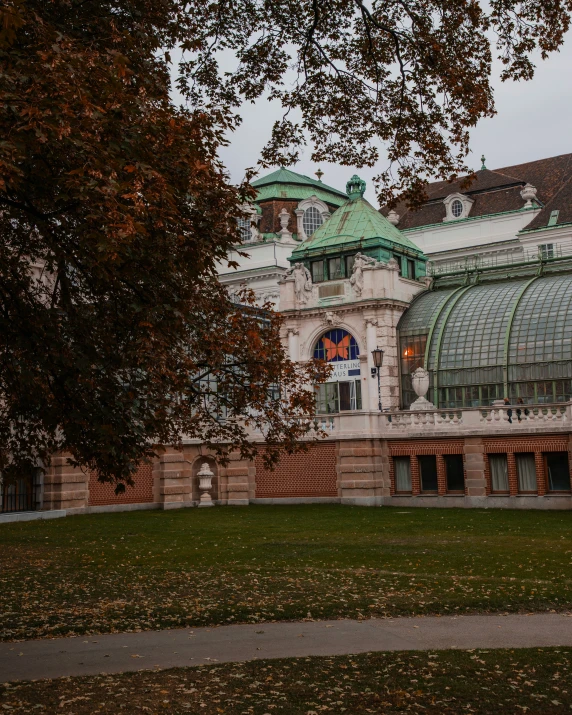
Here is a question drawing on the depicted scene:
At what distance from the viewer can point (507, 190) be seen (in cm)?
5894

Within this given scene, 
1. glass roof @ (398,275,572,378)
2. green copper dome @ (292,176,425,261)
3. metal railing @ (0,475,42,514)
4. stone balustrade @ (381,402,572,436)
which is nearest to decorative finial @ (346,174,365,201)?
green copper dome @ (292,176,425,261)

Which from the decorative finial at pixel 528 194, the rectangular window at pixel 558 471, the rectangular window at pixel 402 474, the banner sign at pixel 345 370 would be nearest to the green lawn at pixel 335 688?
the rectangular window at pixel 558 471

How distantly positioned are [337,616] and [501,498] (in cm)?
2213

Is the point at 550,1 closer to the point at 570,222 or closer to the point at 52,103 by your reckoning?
the point at 52,103

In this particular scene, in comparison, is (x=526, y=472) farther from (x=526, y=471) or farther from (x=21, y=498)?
(x=21, y=498)

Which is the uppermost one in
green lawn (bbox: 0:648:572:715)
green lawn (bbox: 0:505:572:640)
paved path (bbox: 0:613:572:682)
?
green lawn (bbox: 0:505:572:640)

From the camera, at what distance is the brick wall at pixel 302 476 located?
3722 cm

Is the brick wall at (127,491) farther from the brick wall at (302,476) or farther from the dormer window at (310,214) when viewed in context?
the dormer window at (310,214)

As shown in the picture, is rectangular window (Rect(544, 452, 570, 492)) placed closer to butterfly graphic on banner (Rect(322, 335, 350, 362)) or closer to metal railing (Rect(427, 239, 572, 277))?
metal railing (Rect(427, 239, 572, 277))

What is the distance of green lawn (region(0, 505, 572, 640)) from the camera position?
512 inches

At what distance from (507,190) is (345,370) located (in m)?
21.9

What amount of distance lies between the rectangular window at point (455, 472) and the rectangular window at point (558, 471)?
3547 millimetres

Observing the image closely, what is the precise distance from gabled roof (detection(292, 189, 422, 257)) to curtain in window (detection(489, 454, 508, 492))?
49.4ft

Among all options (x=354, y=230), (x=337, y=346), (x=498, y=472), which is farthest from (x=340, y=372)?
(x=498, y=472)
